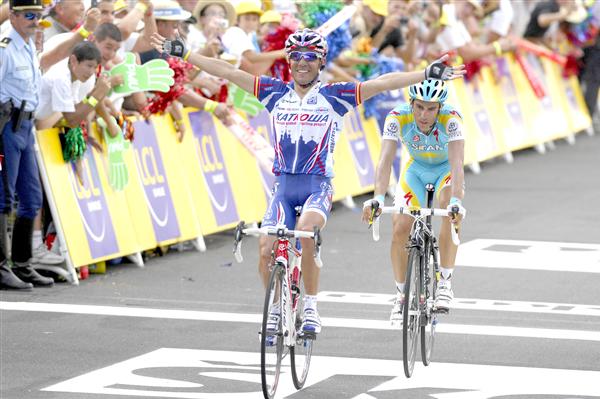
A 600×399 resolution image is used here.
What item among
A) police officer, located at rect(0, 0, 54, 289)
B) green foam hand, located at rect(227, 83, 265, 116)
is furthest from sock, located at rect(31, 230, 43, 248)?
green foam hand, located at rect(227, 83, 265, 116)

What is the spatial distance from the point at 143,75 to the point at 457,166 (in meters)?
4.69

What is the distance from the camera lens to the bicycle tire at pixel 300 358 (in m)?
9.76

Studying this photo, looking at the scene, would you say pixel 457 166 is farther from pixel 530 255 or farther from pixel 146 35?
pixel 146 35

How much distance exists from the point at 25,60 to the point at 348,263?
13.1 feet

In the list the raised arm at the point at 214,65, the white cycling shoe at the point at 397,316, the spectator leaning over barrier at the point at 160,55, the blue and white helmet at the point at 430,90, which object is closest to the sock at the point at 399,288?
the white cycling shoe at the point at 397,316

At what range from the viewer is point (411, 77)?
10148 mm

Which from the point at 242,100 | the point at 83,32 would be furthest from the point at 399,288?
the point at 242,100

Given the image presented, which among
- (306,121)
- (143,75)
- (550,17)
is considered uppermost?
(550,17)

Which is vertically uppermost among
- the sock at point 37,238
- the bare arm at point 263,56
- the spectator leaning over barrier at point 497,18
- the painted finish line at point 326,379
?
the spectator leaning over barrier at point 497,18

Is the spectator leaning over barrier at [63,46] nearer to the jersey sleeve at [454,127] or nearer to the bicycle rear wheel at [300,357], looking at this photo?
the jersey sleeve at [454,127]

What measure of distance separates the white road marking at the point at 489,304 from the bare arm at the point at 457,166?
2.17 metres

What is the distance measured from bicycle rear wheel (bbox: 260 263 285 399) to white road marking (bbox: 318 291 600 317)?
3.24 metres

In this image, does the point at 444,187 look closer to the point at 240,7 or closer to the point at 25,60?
the point at 25,60

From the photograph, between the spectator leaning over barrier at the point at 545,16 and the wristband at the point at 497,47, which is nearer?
the wristband at the point at 497,47
